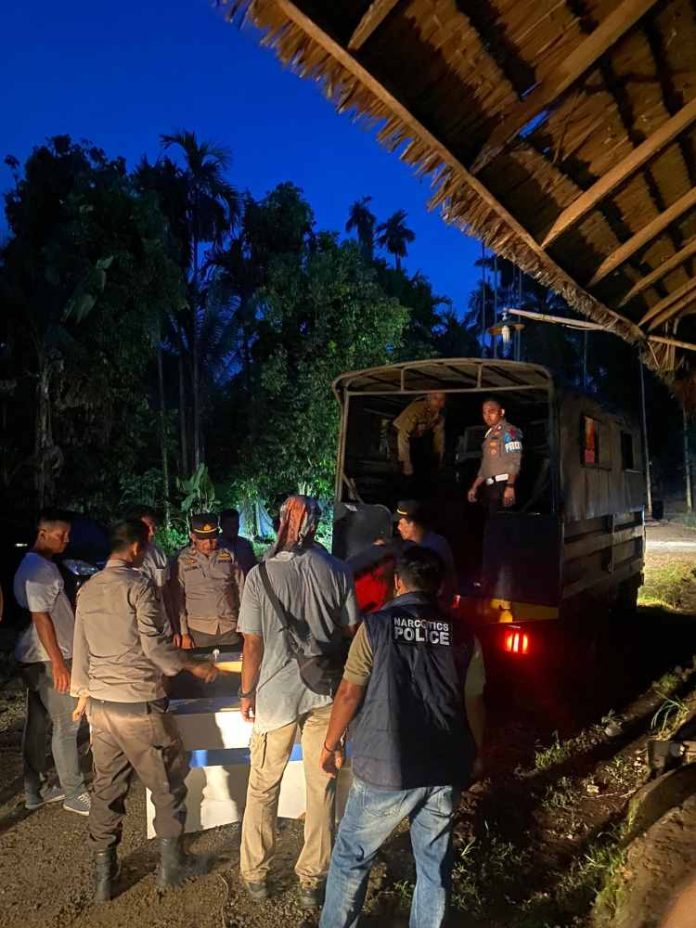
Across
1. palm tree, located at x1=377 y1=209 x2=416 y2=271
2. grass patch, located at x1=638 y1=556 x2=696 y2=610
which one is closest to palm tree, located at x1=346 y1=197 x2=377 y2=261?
palm tree, located at x1=377 y1=209 x2=416 y2=271

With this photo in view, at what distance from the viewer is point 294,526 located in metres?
3.38

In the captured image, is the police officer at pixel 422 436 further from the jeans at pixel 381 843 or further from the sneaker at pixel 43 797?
the jeans at pixel 381 843

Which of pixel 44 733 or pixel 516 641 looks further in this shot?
pixel 516 641

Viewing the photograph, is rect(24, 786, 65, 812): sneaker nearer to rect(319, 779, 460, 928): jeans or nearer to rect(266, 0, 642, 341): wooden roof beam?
rect(319, 779, 460, 928): jeans

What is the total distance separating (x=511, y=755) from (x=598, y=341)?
3010 centimetres

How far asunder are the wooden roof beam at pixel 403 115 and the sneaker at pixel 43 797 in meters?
4.12

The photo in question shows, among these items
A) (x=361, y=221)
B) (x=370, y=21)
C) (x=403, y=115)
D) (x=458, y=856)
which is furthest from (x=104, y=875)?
(x=361, y=221)

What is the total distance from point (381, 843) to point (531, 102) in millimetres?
2944

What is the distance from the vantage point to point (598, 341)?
3238cm

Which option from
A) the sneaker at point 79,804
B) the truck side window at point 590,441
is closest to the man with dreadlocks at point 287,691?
the sneaker at point 79,804

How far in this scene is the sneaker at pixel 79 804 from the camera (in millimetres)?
4141

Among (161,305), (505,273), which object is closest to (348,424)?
(161,305)

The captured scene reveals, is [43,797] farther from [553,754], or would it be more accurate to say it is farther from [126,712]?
[553,754]

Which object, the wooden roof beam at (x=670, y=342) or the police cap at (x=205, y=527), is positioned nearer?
the police cap at (x=205, y=527)
